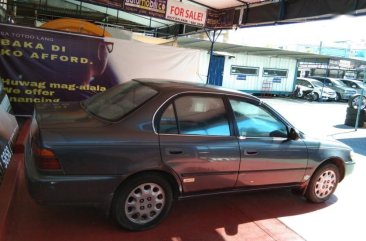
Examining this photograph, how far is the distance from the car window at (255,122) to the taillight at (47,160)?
2.05 metres

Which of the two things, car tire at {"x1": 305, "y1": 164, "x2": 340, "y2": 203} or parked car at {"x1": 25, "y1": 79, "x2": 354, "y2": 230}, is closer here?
parked car at {"x1": 25, "y1": 79, "x2": 354, "y2": 230}

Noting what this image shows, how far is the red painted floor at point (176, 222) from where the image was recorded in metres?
3.49

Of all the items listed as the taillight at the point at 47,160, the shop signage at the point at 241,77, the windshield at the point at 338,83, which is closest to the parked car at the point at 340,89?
the windshield at the point at 338,83

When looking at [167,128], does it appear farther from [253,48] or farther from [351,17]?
[253,48]

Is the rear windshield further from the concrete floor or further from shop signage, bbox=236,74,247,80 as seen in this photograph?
shop signage, bbox=236,74,247,80

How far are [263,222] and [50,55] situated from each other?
5403 mm

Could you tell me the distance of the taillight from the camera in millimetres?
3082

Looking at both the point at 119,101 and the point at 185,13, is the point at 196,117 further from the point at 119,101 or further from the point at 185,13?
the point at 185,13

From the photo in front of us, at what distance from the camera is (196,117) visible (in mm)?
3875

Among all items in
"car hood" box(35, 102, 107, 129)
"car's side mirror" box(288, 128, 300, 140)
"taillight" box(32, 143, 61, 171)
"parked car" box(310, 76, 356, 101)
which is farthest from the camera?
"parked car" box(310, 76, 356, 101)

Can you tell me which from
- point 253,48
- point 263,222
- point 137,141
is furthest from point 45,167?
point 253,48

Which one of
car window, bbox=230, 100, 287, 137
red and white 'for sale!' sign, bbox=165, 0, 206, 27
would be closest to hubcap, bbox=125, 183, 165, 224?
car window, bbox=230, 100, 287, 137

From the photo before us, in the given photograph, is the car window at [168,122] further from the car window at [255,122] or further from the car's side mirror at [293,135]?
the car's side mirror at [293,135]

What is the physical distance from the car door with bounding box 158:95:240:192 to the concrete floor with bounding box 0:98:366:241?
0.47 metres
